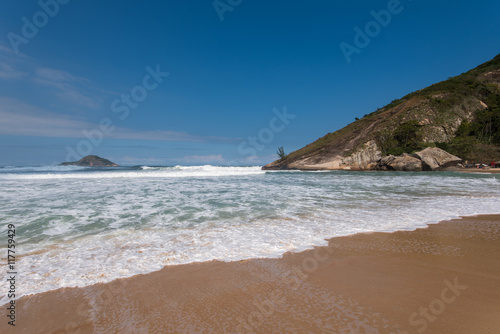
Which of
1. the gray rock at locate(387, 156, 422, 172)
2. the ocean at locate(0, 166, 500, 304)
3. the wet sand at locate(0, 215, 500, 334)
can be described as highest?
the gray rock at locate(387, 156, 422, 172)

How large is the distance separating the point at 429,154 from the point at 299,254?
36012mm

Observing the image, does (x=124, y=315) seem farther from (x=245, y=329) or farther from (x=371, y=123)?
(x=371, y=123)

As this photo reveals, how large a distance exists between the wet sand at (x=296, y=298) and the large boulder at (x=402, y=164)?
106 ft

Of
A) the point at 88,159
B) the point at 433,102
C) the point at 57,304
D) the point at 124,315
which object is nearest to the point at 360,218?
the point at 124,315

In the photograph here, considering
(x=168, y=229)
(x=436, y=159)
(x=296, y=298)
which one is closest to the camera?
(x=296, y=298)

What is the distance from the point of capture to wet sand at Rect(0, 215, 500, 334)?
2029 millimetres

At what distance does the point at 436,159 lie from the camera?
1193 inches

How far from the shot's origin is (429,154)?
30.8m

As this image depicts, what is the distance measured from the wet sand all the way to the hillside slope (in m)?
36.1

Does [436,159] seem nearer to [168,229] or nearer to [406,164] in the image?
[406,164]

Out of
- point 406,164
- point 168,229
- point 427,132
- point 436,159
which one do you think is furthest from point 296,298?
point 427,132

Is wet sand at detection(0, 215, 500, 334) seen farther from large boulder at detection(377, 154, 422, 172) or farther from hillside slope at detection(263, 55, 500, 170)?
hillside slope at detection(263, 55, 500, 170)

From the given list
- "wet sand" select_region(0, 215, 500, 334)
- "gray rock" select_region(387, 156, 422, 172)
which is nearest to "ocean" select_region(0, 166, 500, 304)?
"wet sand" select_region(0, 215, 500, 334)

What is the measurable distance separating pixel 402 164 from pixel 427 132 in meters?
13.5
